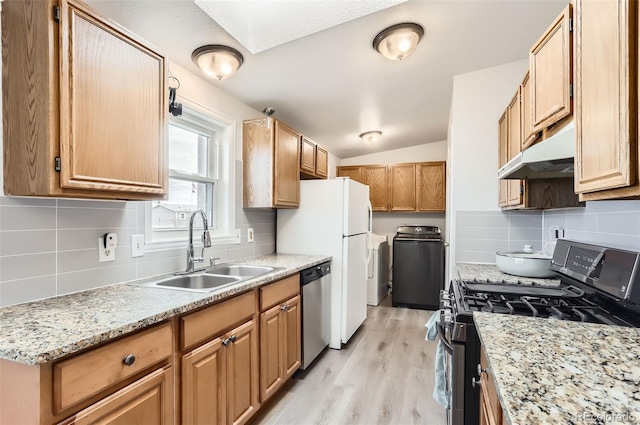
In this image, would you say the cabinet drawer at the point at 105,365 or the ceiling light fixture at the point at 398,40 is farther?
the ceiling light fixture at the point at 398,40

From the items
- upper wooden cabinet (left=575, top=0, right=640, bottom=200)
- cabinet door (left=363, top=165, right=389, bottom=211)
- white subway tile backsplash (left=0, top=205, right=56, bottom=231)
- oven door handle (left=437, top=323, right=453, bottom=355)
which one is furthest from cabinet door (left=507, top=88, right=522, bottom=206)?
cabinet door (left=363, top=165, right=389, bottom=211)

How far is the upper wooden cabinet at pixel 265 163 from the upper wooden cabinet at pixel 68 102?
4.14 ft

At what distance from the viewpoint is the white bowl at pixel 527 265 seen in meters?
2.00

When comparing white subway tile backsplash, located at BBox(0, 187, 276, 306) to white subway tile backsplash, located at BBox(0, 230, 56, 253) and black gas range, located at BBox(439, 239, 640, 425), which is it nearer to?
white subway tile backsplash, located at BBox(0, 230, 56, 253)

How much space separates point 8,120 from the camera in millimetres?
1223

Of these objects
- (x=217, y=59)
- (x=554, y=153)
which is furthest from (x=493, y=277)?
(x=217, y=59)

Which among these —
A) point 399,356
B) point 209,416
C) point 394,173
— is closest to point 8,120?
point 209,416

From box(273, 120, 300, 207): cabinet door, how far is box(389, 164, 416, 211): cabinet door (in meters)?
2.27

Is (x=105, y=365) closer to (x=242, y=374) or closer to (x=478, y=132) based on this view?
(x=242, y=374)

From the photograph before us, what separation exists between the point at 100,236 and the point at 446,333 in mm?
1763

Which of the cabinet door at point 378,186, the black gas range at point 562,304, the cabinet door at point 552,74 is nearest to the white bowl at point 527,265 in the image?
the black gas range at point 562,304

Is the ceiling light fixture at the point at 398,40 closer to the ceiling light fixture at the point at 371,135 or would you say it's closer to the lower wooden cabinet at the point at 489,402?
the lower wooden cabinet at the point at 489,402

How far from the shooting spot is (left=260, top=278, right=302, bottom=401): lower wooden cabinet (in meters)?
1.95

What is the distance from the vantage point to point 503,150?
240 centimetres
